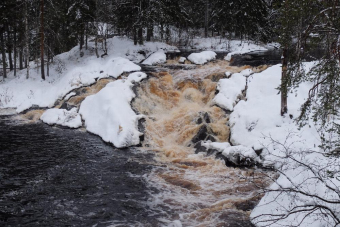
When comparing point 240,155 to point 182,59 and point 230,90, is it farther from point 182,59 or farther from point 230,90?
point 182,59

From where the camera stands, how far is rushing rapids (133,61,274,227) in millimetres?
7180

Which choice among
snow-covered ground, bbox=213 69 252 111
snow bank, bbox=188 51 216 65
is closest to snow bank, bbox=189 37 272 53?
snow bank, bbox=188 51 216 65

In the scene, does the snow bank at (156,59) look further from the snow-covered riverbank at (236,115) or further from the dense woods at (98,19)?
the dense woods at (98,19)

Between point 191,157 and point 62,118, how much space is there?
7687 mm

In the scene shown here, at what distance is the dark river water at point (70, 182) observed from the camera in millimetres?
6704

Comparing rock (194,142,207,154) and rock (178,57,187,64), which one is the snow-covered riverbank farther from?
rock (178,57,187,64)

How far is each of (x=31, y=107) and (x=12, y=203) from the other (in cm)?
1169

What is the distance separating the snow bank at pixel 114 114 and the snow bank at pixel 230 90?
161 inches

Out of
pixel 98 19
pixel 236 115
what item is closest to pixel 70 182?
pixel 236 115

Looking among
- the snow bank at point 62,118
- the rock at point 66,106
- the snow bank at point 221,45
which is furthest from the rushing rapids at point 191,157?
the snow bank at point 221,45

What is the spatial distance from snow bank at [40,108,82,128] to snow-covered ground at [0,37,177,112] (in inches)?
83.2

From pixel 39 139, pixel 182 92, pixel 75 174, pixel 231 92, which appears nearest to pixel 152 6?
pixel 182 92

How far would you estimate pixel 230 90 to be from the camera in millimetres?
14555

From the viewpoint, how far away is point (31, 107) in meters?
17.6
